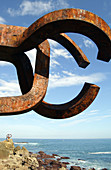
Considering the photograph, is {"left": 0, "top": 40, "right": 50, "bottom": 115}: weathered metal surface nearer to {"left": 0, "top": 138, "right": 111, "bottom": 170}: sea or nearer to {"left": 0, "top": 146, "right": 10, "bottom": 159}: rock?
{"left": 0, "top": 146, "right": 10, "bottom": 159}: rock

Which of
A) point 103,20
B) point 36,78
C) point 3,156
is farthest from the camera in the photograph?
point 3,156

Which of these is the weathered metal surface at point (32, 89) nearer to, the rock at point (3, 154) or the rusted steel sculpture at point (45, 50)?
the rusted steel sculpture at point (45, 50)

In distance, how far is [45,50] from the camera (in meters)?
3.36

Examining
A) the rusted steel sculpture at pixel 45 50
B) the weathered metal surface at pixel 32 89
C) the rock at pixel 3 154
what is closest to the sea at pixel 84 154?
the rock at pixel 3 154

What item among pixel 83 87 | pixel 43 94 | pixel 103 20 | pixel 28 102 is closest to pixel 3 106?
pixel 28 102

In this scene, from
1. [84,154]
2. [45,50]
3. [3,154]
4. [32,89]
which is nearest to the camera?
[32,89]

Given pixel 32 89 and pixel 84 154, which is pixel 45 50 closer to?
pixel 32 89

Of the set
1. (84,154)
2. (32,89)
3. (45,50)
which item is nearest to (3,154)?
(32,89)

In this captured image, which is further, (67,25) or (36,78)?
(36,78)

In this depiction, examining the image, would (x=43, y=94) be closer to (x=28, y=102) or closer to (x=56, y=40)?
(x=28, y=102)

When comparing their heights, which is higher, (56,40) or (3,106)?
(56,40)

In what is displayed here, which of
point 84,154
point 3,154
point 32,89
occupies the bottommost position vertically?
point 84,154

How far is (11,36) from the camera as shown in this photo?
10.2 feet

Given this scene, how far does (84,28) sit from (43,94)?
1.40 metres
